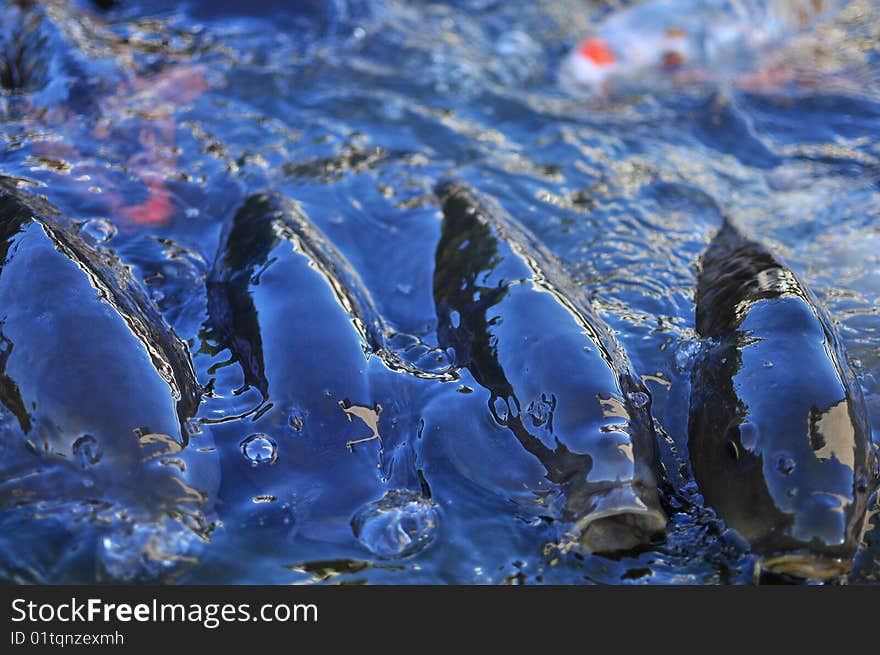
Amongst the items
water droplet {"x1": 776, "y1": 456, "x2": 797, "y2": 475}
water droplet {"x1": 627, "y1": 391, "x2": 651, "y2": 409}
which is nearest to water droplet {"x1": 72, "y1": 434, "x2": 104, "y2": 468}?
water droplet {"x1": 627, "y1": 391, "x2": 651, "y2": 409}

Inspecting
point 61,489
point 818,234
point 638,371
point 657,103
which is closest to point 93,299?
point 61,489

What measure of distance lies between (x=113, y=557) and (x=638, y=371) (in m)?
2.44

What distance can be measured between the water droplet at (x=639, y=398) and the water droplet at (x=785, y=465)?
67 centimetres

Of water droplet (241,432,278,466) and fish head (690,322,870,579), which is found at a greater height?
fish head (690,322,870,579)

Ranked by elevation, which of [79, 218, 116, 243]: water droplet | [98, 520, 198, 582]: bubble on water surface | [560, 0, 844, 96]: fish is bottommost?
[98, 520, 198, 582]: bubble on water surface

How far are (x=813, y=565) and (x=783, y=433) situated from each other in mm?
486

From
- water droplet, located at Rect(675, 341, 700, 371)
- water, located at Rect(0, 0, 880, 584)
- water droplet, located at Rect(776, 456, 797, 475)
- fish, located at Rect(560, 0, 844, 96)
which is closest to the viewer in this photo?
water droplet, located at Rect(776, 456, 797, 475)

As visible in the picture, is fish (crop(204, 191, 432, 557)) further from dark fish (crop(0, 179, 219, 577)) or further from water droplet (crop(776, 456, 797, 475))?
water droplet (crop(776, 456, 797, 475))

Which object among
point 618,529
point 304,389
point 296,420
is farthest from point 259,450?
point 618,529

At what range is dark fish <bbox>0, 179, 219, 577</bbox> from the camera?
3.23m

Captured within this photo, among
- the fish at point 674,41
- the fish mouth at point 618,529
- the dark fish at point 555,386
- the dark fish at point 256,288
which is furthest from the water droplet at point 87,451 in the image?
the fish at point 674,41

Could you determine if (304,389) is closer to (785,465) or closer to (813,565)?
(785,465)

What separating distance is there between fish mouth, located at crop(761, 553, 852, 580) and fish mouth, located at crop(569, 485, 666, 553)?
45 centimetres

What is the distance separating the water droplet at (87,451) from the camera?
325 cm
